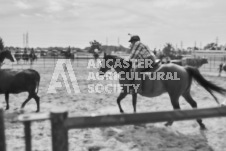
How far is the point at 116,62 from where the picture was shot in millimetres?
6387

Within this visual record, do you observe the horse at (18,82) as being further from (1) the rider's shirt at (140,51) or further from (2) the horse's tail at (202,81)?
(2) the horse's tail at (202,81)

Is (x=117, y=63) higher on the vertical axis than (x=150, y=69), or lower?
higher

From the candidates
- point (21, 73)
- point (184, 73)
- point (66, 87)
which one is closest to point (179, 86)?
point (184, 73)

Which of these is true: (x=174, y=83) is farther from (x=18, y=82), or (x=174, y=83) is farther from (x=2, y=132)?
(x=18, y=82)

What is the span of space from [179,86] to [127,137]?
1727 mm

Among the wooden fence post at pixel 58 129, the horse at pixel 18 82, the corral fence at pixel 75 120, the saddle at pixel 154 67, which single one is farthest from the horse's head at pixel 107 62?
the wooden fence post at pixel 58 129

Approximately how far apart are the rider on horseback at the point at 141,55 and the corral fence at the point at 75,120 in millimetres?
3664

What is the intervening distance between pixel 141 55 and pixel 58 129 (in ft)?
14.1

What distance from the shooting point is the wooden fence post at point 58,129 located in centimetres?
190

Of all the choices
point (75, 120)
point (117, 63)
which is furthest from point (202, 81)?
point (75, 120)

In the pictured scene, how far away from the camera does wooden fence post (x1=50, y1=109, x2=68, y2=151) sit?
6.22ft

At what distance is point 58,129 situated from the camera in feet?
6.27

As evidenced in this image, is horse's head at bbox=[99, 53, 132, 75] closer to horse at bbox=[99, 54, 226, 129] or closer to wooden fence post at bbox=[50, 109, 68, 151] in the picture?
horse at bbox=[99, 54, 226, 129]

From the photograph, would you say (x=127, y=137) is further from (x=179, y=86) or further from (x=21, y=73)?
(x=21, y=73)
